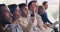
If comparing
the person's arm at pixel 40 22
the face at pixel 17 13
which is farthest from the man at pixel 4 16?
the person's arm at pixel 40 22

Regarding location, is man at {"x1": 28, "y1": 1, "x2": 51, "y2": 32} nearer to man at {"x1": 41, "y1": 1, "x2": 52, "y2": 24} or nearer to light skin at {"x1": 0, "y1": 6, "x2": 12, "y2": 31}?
man at {"x1": 41, "y1": 1, "x2": 52, "y2": 24}

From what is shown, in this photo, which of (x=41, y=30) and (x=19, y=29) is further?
(x=41, y=30)

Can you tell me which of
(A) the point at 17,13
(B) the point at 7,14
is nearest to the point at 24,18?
(A) the point at 17,13

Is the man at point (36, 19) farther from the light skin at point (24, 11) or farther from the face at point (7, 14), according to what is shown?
the face at point (7, 14)

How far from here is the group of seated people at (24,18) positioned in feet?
6.91

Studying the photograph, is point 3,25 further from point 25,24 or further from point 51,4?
point 51,4

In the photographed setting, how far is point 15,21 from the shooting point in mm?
2195

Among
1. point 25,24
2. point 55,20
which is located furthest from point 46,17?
point 25,24

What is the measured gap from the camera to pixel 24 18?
2.24 meters

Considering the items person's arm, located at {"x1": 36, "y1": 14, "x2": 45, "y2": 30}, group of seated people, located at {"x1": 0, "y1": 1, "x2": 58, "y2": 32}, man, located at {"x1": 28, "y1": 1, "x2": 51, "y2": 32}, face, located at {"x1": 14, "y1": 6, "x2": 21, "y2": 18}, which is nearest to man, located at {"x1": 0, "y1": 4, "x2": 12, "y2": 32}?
group of seated people, located at {"x1": 0, "y1": 1, "x2": 58, "y2": 32}

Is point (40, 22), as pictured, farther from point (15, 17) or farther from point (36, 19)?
point (15, 17)

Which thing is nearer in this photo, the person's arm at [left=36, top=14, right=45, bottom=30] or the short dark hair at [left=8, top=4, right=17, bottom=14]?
the short dark hair at [left=8, top=4, right=17, bottom=14]

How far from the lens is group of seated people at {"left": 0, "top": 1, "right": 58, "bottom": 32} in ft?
6.91

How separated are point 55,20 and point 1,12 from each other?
0.75 metres
